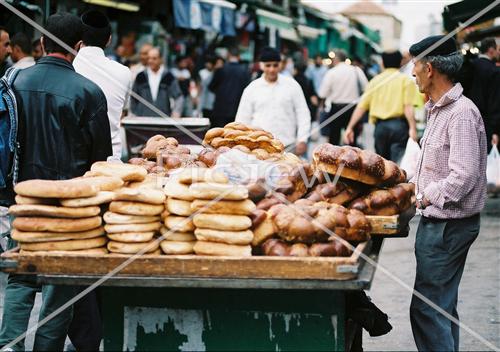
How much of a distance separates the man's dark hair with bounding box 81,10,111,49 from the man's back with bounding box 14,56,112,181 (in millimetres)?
1041

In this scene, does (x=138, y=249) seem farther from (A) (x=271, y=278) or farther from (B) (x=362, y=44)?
(B) (x=362, y=44)

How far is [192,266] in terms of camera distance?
11.9 ft

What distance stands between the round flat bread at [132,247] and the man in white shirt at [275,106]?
5009 mm

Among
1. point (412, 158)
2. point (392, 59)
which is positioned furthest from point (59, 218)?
point (392, 59)

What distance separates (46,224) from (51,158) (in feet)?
4.31

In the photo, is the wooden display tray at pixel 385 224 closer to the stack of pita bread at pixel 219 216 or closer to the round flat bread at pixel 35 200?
the stack of pita bread at pixel 219 216

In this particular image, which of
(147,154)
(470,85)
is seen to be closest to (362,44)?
(470,85)

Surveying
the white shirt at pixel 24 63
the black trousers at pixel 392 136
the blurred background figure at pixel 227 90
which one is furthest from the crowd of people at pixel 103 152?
the blurred background figure at pixel 227 90

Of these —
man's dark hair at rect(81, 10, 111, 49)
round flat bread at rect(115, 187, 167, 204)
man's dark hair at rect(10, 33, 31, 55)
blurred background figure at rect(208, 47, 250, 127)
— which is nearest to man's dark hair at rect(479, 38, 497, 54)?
blurred background figure at rect(208, 47, 250, 127)

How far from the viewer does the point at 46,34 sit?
511cm

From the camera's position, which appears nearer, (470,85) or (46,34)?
(46,34)

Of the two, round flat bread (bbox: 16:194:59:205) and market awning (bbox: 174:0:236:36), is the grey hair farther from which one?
market awning (bbox: 174:0:236:36)

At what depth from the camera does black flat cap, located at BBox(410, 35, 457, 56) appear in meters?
4.71

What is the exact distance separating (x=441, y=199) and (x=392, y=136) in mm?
6037
